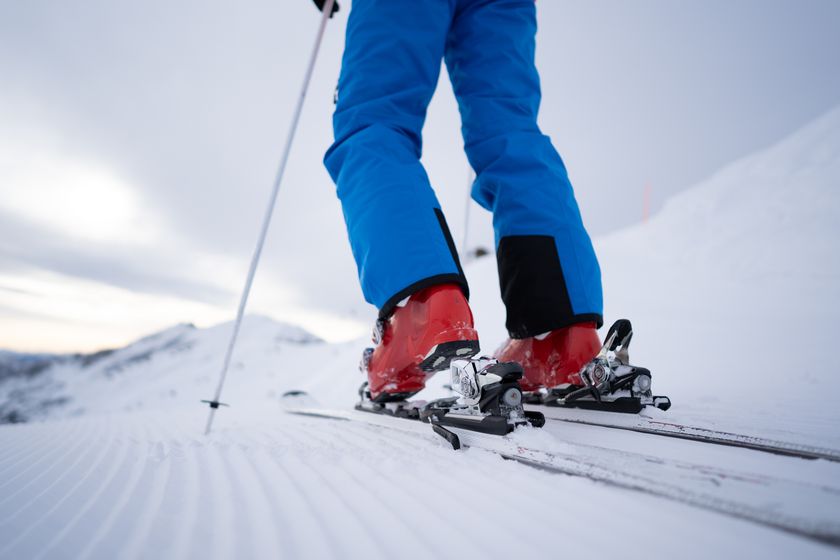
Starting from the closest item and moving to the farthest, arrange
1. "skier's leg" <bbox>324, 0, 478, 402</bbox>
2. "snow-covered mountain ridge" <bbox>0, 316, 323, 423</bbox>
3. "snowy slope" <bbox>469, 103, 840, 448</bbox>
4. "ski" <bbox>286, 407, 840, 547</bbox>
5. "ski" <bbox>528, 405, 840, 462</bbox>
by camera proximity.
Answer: "ski" <bbox>286, 407, 840, 547</bbox> < "ski" <bbox>528, 405, 840, 462</bbox> < "skier's leg" <bbox>324, 0, 478, 402</bbox> < "snowy slope" <bbox>469, 103, 840, 448</bbox> < "snow-covered mountain ridge" <bbox>0, 316, 323, 423</bbox>

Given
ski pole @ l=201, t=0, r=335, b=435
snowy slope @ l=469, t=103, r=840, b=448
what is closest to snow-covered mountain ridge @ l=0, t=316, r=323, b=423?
ski pole @ l=201, t=0, r=335, b=435

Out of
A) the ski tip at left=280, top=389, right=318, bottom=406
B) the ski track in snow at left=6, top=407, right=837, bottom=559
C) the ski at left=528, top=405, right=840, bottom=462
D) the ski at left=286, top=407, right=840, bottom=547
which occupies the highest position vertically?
the ski tip at left=280, top=389, right=318, bottom=406

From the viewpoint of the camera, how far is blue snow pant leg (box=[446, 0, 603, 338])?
1.01m

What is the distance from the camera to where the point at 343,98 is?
1.02 m

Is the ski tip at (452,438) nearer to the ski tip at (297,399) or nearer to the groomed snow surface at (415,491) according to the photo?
the groomed snow surface at (415,491)

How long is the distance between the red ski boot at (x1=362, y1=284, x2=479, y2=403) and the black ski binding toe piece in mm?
315

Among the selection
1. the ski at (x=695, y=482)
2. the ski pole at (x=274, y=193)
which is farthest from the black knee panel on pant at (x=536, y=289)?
the ski pole at (x=274, y=193)

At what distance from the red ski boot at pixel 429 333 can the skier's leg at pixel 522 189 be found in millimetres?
274

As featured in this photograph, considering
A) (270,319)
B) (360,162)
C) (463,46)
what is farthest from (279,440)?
(270,319)

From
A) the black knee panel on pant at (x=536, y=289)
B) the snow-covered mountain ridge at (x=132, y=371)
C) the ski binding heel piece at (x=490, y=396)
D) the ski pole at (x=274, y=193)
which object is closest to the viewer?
the ski binding heel piece at (x=490, y=396)

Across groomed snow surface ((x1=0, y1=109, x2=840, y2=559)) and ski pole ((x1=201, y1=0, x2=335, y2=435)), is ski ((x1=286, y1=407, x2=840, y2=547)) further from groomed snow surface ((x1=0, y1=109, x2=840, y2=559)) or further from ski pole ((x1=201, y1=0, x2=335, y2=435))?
ski pole ((x1=201, y1=0, x2=335, y2=435))

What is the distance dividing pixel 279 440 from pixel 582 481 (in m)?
0.78

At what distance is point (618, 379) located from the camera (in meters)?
0.89

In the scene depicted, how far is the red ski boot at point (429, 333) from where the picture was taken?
801 mm
